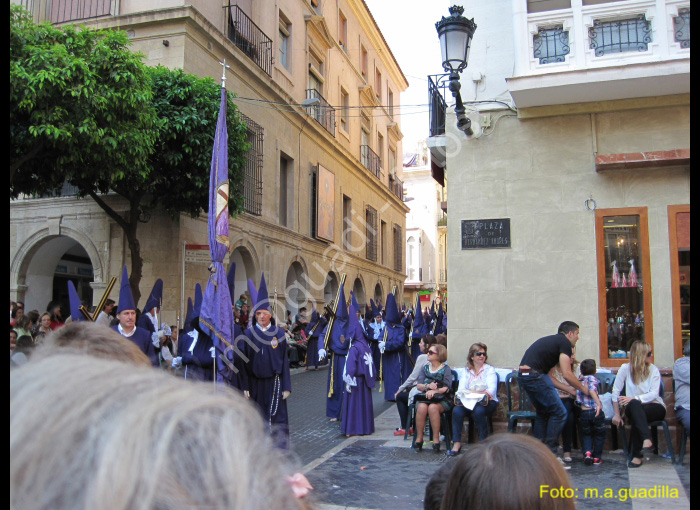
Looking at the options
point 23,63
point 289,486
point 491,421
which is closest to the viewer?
point 289,486

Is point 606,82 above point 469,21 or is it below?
below

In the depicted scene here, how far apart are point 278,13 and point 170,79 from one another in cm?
859

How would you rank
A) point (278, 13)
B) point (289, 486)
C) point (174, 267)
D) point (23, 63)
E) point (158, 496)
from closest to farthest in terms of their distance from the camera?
1. point (158, 496)
2. point (289, 486)
3. point (23, 63)
4. point (174, 267)
5. point (278, 13)

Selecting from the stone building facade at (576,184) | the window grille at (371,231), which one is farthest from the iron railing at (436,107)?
the window grille at (371,231)

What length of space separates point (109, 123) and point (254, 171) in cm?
777

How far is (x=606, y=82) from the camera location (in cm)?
809

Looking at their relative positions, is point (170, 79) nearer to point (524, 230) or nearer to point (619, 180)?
point (524, 230)

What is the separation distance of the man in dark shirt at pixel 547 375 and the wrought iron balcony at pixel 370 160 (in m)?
24.4

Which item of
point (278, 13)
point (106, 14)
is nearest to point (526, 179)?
point (106, 14)

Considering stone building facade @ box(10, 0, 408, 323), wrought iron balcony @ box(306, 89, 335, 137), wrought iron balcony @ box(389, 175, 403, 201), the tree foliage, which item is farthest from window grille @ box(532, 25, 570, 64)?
wrought iron balcony @ box(389, 175, 403, 201)

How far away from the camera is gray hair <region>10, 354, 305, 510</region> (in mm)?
696

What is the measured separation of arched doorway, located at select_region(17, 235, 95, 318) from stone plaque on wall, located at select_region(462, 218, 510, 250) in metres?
10.9

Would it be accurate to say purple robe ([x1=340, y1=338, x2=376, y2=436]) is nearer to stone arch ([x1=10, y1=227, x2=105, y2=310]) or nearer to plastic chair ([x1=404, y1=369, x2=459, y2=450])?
plastic chair ([x1=404, y1=369, x2=459, y2=450])

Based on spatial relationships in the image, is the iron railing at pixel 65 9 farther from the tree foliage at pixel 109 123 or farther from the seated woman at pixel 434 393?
the seated woman at pixel 434 393
